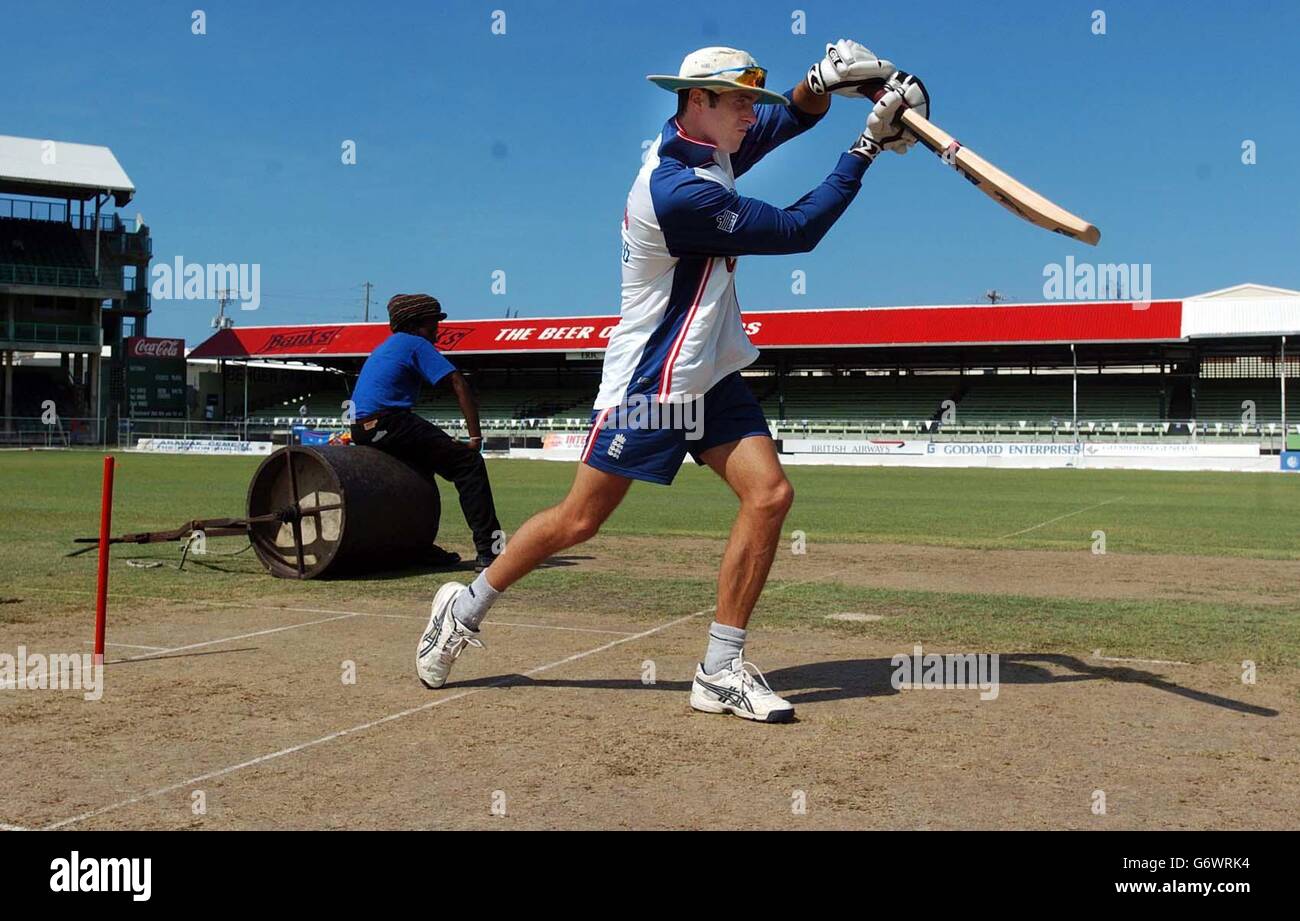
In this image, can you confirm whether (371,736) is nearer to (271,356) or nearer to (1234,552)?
(1234,552)

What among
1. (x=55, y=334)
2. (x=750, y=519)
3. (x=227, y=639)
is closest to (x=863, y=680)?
(x=750, y=519)

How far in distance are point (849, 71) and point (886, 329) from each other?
155 feet

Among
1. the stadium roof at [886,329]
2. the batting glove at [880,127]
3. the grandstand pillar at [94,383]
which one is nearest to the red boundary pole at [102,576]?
the batting glove at [880,127]

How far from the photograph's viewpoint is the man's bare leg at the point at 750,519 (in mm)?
4605

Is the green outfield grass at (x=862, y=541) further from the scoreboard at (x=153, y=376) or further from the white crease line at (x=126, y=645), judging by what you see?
the scoreboard at (x=153, y=376)

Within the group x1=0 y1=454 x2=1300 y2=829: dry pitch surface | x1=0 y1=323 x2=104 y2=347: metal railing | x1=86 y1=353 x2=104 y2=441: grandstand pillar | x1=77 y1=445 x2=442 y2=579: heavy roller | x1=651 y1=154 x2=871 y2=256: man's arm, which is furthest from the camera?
x1=86 y1=353 x2=104 y2=441: grandstand pillar

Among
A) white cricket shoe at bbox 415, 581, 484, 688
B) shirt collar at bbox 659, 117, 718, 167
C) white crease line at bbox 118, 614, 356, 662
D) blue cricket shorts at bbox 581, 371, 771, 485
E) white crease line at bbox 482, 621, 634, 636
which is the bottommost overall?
white crease line at bbox 482, 621, 634, 636

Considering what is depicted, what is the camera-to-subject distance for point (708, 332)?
15.1 ft

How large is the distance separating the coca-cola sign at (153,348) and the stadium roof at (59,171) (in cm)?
810

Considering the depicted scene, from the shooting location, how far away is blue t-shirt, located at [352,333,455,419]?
8.29 metres

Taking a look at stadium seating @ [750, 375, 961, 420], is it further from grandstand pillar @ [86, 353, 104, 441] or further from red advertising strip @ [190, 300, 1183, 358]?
grandstand pillar @ [86, 353, 104, 441]

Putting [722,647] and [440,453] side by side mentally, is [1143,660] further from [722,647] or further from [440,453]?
[440,453]

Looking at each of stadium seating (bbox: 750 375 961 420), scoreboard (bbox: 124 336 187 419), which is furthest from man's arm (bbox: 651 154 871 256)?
scoreboard (bbox: 124 336 187 419)
